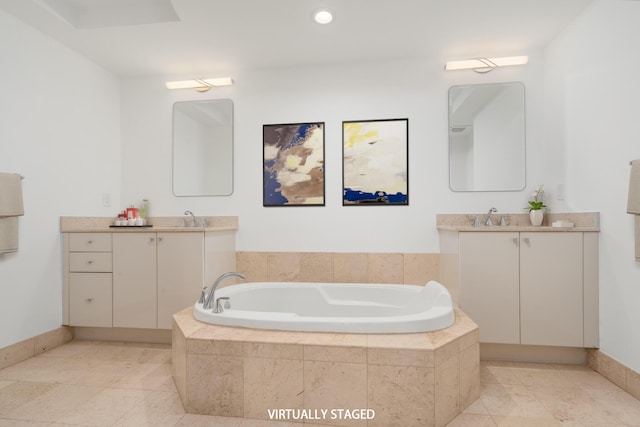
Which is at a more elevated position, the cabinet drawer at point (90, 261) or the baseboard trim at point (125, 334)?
A: the cabinet drawer at point (90, 261)

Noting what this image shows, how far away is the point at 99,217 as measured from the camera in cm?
300

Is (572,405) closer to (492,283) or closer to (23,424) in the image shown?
(492,283)

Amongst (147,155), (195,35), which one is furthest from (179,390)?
(195,35)

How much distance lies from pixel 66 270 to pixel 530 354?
3539 mm

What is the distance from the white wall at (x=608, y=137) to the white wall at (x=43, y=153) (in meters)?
3.80

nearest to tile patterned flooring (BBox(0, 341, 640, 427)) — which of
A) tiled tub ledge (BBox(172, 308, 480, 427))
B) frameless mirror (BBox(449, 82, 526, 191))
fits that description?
tiled tub ledge (BBox(172, 308, 480, 427))

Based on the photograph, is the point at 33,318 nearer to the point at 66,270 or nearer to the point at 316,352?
the point at 66,270

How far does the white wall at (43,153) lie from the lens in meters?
2.30

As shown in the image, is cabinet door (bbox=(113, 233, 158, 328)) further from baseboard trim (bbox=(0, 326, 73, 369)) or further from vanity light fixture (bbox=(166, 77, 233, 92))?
vanity light fixture (bbox=(166, 77, 233, 92))

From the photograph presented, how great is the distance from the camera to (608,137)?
2062mm

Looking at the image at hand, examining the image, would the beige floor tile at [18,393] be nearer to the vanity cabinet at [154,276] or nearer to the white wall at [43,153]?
the white wall at [43,153]

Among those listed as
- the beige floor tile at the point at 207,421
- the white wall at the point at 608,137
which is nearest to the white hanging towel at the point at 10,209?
the beige floor tile at the point at 207,421

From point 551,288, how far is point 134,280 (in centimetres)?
301

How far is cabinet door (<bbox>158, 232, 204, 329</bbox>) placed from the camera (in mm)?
2604
